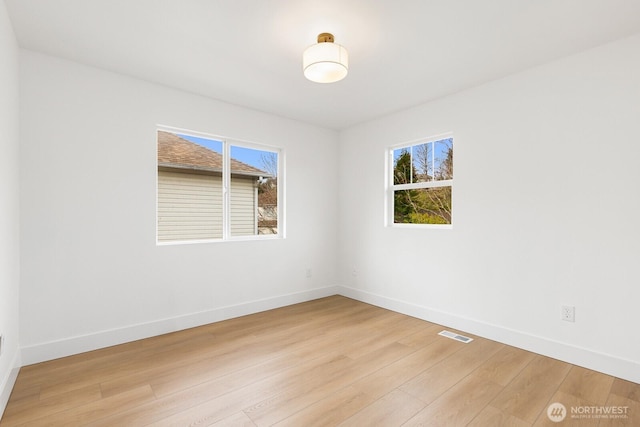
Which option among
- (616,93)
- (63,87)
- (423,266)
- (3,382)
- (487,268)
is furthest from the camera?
(423,266)

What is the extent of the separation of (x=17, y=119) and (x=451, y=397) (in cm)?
379

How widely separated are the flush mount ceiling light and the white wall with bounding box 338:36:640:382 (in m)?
1.69

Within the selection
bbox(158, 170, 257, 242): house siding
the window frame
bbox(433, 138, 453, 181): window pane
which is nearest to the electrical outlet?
the window frame

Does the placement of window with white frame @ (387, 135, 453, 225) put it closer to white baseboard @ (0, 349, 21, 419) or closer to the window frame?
the window frame

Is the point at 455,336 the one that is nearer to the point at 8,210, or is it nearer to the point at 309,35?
the point at 309,35

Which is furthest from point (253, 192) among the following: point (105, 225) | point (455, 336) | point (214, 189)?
point (455, 336)

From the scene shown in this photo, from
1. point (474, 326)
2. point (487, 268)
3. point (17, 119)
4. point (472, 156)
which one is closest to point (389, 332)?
point (474, 326)

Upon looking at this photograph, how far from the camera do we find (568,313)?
2.61m

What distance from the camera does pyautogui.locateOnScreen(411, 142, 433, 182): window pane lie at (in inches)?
148

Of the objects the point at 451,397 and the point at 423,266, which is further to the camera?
the point at 423,266

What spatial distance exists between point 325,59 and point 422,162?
2.08m

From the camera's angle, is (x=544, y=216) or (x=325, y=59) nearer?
(x=325, y=59)

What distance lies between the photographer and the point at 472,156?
3.25 metres

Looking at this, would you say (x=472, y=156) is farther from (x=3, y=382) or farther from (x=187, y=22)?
(x=3, y=382)
